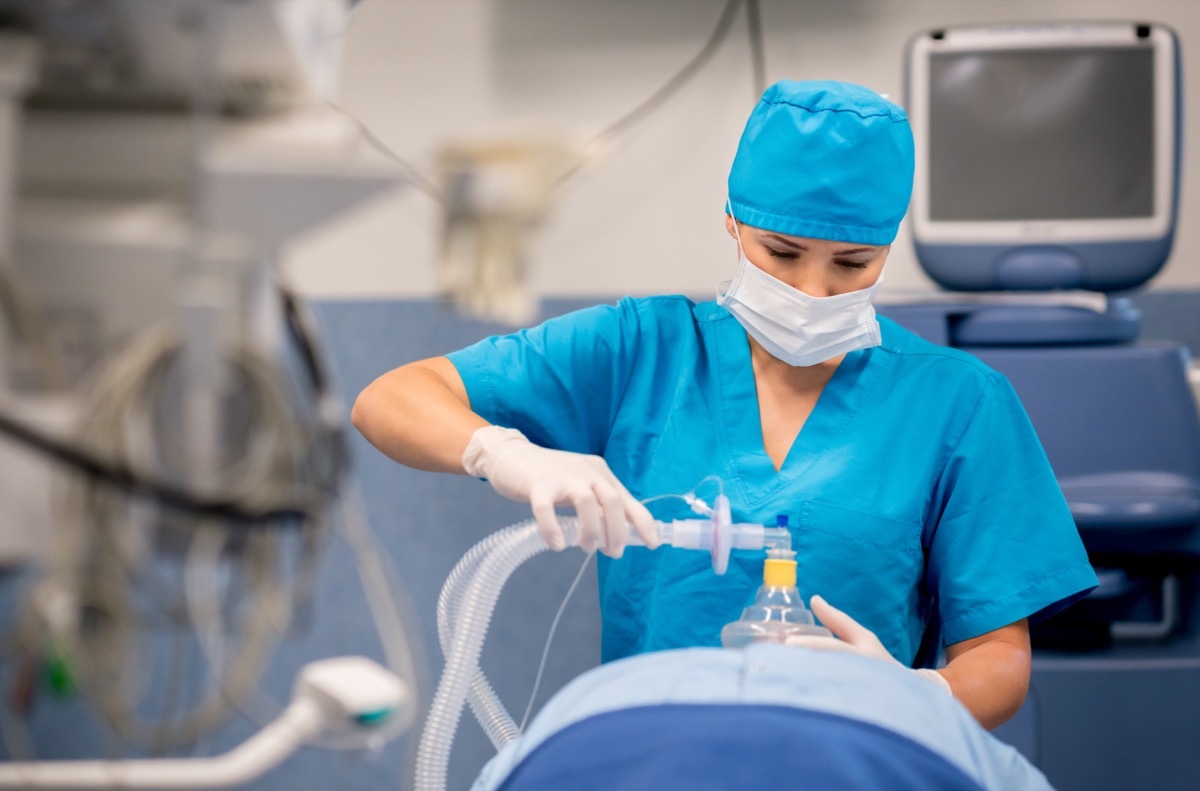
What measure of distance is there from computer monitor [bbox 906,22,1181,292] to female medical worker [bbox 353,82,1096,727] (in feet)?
1.71

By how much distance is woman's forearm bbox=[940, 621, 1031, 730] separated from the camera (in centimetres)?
105

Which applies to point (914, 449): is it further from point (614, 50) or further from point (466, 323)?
point (614, 50)

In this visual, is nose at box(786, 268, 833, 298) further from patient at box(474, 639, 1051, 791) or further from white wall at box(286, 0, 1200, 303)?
white wall at box(286, 0, 1200, 303)

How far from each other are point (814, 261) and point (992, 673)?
0.44 m

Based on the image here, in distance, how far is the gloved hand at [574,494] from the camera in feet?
3.15

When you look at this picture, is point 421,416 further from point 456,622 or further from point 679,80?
point 679,80

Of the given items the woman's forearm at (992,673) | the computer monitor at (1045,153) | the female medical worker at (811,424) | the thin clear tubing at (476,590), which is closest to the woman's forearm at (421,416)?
the female medical worker at (811,424)

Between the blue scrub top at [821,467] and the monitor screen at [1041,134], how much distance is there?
544 millimetres

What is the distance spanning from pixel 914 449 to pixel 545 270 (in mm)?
1193

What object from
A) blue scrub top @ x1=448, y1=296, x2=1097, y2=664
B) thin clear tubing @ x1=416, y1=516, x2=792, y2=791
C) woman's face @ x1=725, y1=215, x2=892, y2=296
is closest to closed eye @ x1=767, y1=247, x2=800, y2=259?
woman's face @ x1=725, y1=215, x2=892, y2=296

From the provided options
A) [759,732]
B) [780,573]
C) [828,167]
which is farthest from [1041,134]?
[759,732]

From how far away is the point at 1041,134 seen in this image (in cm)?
170

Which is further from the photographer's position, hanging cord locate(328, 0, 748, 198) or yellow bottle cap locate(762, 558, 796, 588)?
hanging cord locate(328, 0, 748, 198)

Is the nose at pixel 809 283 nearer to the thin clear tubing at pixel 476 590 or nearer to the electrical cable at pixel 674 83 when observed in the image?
the thin clear tubing at pixel 476 590
